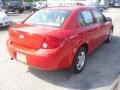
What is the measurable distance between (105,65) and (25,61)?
2.32 m

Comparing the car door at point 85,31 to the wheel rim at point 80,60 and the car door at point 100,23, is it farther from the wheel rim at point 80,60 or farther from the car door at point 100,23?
the car door at point 100,23

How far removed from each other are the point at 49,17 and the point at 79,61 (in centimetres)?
127

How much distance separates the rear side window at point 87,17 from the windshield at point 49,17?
0.54 m

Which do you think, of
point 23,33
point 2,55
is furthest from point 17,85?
point 2,55

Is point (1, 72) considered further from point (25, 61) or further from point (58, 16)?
point (58, 16)

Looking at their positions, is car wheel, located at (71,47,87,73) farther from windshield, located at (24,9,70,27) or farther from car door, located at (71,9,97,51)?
windshield, located at (24,9,70,27)

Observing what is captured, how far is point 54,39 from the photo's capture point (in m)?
4.09

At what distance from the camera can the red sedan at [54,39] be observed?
13.5 feet

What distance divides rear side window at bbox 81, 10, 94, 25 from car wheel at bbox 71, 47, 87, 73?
→ 762 millimetres

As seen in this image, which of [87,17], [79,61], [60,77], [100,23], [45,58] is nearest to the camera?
[45,58]

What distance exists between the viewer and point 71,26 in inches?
181

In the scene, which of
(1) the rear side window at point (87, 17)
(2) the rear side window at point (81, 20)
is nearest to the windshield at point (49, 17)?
(2) the rear side window at point (81, 20)

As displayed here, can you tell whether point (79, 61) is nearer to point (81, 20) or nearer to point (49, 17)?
point (81, 20)

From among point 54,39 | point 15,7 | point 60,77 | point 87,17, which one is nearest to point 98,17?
point 87,17
